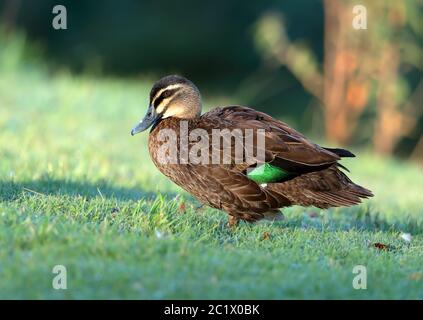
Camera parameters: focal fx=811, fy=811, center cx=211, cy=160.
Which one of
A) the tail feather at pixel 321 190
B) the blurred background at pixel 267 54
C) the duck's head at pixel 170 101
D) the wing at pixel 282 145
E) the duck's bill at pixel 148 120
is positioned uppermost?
the blurred background at pixel 267 54

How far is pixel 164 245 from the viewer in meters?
5.21

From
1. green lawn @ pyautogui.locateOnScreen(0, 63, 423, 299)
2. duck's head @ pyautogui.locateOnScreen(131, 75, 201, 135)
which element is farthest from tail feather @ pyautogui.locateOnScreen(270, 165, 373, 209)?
duck's head @ pyautogui.locateOnScreen(131, 75, 201, 135)

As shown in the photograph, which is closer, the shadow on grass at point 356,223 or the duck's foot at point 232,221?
the duck's foot at point 232,221

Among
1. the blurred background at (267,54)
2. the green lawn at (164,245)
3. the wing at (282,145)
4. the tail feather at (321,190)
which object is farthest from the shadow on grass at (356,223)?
the blurred background at (267,54)

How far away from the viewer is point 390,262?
551cm

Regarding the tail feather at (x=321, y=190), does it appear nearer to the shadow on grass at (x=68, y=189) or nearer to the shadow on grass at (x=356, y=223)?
the shadow on grass at (x=356, y=223)

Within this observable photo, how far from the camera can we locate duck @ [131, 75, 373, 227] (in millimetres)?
6168

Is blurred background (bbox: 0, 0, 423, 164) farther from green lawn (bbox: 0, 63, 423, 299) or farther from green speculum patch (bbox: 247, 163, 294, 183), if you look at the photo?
green speculum patch (bbox: 247, 163, 294, 183)

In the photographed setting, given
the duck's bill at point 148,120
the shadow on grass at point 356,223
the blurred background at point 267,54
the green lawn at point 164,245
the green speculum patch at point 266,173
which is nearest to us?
the green lawn at point 164,245

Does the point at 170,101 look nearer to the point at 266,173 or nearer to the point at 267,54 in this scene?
the point at 266,173

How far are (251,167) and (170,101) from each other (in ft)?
3.21

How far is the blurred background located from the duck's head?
22.8 feet

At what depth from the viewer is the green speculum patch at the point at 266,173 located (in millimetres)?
6160
